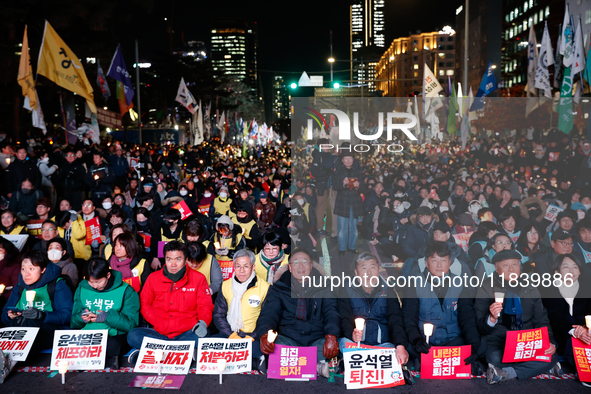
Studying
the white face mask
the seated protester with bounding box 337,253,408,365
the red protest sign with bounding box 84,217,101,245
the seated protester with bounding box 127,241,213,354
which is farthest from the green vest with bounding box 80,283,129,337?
the red protest sign with bounding box 84,217,101,245

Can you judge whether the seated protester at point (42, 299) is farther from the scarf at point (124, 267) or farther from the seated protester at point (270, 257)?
the seated protester at point (270, 257)

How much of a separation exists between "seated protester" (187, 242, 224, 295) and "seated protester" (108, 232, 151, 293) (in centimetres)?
66

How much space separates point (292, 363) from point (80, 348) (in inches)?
91.0

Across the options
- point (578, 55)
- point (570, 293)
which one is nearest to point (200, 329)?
point (570, 293)

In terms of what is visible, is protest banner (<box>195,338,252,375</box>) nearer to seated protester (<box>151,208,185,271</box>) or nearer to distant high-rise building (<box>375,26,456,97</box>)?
seated protester (<box>151,208,185,271</box>)

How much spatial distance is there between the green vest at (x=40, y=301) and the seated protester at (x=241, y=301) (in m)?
1.94

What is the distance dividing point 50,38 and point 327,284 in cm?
1074


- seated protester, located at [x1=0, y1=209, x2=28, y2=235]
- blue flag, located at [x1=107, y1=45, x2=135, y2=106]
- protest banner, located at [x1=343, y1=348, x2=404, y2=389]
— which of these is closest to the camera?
protest banner, located at [x1=343, y1=348, x2=404, y2=389]

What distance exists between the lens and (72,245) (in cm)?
758

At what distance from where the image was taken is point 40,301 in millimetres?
5371

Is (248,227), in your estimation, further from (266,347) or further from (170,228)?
(266,347)

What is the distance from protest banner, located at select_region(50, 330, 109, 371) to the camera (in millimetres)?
4977

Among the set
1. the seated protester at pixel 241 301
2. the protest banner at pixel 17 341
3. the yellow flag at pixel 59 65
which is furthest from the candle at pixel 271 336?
the yellow flag at pixel 59 65

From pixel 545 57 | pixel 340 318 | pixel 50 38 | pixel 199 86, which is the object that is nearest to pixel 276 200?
A: pixel 50 38
